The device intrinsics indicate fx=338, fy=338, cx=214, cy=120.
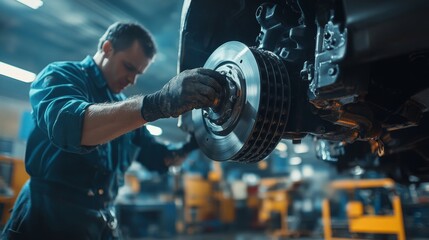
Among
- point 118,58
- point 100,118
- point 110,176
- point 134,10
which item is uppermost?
point 134,10

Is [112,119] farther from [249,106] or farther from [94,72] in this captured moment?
[94,72]

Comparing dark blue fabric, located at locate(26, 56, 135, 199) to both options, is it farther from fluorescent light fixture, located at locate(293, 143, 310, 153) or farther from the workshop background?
fluorescent light fixture, located at locate(293, 143, 310, 153)

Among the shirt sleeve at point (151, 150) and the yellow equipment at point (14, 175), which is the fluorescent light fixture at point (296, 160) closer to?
the yellow equipment at point (14, 175)

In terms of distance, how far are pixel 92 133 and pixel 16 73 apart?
6221mm

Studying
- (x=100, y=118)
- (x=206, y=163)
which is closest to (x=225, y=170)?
(x=206, y=163)

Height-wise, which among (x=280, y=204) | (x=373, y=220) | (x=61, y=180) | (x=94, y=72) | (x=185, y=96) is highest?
(x=94, y=72)

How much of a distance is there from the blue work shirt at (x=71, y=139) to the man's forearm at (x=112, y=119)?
0.03 meters

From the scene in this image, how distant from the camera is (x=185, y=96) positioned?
38.9 inches

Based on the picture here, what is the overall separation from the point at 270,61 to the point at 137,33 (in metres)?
1.00

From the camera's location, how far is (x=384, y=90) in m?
1.14

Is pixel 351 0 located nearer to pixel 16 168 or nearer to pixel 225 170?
pixel 16 168

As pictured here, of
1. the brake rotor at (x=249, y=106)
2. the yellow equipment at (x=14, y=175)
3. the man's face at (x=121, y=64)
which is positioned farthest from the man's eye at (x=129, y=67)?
the yellow equipment at (x=14, y=175)

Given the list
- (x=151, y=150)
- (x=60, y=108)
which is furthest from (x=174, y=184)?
(x=60, y=108)

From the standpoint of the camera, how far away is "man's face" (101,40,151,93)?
5.88 feet
